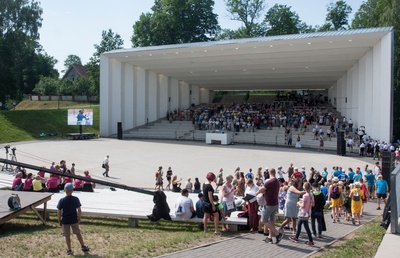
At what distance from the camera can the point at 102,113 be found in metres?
36.0

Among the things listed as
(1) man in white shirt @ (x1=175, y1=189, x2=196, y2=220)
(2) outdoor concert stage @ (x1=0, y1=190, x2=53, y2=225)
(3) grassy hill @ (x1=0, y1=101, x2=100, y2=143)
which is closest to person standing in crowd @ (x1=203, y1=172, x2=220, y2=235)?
(1) man in white shirt @ (x1=175, y1=189, x2=196, y2=220)

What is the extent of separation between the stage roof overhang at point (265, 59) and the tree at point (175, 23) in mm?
9648

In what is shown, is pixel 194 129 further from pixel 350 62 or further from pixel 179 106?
pixel 350 62

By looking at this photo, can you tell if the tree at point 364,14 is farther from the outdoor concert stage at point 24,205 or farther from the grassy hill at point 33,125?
the outdoor concert stage at point 24,205

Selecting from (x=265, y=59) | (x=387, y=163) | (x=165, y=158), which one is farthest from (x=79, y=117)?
(x=387, y=163)

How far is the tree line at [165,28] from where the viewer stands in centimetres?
4006

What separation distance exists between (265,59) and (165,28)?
2173 centimetres

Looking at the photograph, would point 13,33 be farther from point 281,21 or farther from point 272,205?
point 272,205

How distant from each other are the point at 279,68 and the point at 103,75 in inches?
609

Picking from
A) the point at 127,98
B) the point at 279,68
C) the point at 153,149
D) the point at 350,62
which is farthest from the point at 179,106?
the point at 350,62

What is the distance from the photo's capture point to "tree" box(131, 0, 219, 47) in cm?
5050

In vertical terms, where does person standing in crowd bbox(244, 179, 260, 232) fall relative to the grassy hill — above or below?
below

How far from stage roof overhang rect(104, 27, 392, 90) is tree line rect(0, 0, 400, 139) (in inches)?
358

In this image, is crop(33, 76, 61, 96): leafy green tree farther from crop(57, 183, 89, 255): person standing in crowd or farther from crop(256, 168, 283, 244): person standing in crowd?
crop(256, 168, 283, 244): person standing in crowd
